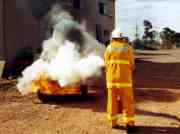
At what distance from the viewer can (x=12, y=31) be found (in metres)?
19.4

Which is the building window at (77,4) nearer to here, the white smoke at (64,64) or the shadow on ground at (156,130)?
the white smoke at (64,64)

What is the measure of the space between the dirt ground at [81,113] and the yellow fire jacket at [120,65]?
95 cm

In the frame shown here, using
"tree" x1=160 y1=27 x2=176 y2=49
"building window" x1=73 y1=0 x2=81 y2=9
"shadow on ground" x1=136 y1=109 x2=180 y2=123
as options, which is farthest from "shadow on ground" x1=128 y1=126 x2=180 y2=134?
"tree" x1=160 y1=27 x2=176 y2=49

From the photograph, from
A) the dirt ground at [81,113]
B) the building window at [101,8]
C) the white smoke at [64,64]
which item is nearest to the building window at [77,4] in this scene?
the building window at [101,8]

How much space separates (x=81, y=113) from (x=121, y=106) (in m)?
1.99

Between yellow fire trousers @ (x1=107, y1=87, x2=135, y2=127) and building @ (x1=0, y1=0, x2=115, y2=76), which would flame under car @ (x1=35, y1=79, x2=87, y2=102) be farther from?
building @ (x1=0, y1=0, x2=115, y2=76)

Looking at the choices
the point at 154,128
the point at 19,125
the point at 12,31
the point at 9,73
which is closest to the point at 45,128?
the point at 19,125

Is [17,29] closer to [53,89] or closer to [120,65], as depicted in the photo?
[53,89]

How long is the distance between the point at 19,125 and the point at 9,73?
7983 mm

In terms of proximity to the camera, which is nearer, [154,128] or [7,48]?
[154,128]

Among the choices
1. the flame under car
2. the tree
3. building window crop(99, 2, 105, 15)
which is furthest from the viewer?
the tree

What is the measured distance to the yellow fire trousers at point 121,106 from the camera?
32.7ft

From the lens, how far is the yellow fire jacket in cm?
1004

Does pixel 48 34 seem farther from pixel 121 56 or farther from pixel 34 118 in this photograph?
pixel 121 56
